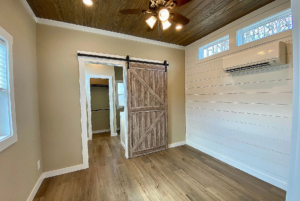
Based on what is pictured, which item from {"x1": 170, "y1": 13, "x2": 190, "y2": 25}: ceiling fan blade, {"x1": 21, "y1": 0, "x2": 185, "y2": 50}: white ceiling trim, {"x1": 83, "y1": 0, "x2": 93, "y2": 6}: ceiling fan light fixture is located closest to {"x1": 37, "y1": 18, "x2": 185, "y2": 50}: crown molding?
{"x1": 21, "y1": 0, "x2": 185, "y2": 50}: white ceiling trim

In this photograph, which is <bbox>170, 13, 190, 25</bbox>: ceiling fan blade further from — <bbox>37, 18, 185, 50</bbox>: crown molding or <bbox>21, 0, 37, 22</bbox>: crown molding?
<bbox>21, 0, 37, 22</bbox>: crown molding

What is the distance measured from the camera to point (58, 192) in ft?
6.33

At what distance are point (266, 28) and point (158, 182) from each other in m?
3.16

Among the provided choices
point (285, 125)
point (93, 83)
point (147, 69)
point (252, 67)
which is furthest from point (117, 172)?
point (93, 83)

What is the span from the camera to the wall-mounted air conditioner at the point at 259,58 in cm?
178

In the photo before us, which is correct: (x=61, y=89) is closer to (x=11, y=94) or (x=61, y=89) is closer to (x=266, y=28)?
(x=11, y=94)

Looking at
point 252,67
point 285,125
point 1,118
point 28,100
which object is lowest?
point 285,125

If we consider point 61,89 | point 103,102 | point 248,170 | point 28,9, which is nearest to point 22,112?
point 61,89

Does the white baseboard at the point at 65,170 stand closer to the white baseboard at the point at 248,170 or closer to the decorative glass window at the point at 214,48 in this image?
the white baseboard at the point at 248,170

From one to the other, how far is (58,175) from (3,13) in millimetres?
2553

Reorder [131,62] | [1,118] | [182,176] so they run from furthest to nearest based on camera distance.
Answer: [131,62] → [182,176] → [1,118]

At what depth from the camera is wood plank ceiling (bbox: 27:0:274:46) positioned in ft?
6.29

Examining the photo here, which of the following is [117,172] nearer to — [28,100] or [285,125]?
[28,100]

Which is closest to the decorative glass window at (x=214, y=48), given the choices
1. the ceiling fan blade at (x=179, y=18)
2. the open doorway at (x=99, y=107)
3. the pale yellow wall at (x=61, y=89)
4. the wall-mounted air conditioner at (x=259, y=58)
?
the wall-mounted air conditioner at (x=259, y=58)
